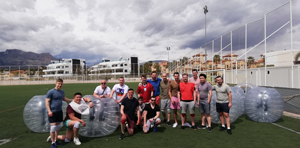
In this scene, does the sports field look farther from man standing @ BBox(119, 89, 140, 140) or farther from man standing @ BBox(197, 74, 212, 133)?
man standing @ BBox(197, 74, 212, 133)

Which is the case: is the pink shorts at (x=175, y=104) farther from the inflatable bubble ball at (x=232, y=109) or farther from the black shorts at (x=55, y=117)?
the black shorts at (x=55, y=117)

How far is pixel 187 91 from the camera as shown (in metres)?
5.72

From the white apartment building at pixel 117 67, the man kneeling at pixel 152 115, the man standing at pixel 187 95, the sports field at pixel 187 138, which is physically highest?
the white apartment building at pixel 117 67

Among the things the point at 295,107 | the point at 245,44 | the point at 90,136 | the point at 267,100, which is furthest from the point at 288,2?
the point at 90,136

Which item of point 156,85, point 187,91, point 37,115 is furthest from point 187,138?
point 37,115

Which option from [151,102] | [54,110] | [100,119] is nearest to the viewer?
[54,110]

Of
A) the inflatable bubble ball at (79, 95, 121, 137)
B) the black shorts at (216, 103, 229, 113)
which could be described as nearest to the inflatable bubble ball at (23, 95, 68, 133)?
the inflatable bubble ball at (79, 95, 121, 137)

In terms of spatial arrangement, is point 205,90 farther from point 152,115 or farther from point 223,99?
point 152,115

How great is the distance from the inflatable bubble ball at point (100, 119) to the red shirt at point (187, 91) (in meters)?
2.20

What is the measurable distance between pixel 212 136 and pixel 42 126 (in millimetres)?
5087

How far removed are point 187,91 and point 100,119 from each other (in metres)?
2.80

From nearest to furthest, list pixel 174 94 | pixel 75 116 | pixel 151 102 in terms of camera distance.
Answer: pixel 75 116, pixel 151 102, pixel 174 94

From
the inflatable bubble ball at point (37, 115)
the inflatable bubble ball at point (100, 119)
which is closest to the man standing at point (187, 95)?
the inflatable bubble ball at point (100, 119)

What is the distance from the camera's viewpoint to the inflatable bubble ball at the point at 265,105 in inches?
240
